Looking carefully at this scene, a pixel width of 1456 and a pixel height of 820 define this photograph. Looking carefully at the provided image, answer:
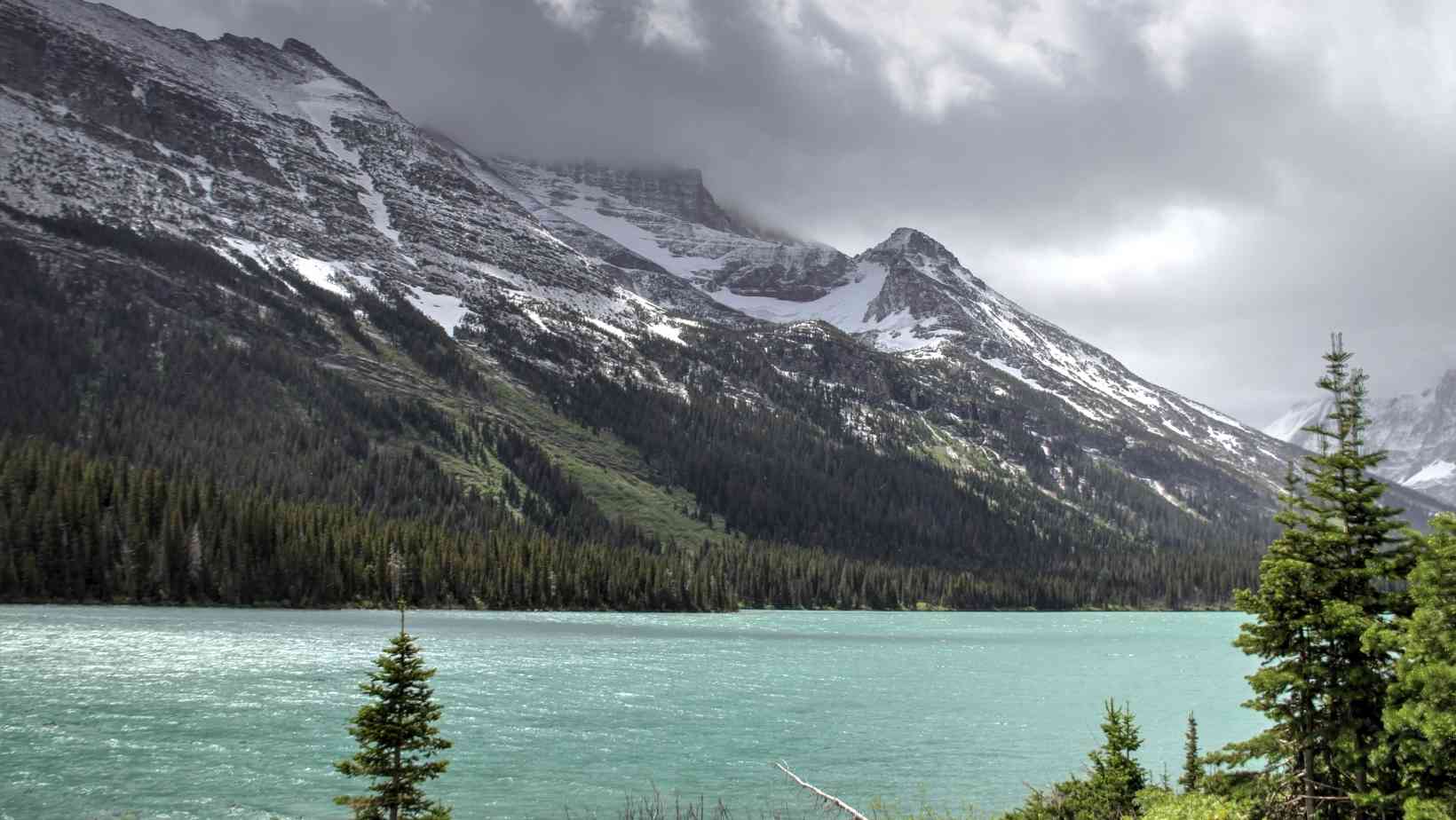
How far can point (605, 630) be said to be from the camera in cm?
12706

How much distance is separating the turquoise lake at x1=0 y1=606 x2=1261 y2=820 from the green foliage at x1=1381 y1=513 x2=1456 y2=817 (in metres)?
22.7

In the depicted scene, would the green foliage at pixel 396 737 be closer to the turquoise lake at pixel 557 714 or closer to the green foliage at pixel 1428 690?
the green foliage at pixel 1428 690

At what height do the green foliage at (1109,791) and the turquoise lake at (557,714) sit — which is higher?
the green foliage at (1109,791)

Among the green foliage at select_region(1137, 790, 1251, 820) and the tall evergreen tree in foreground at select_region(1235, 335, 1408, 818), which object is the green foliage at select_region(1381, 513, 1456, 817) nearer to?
the tall evergreen tree in foreground at select_region(1235, 335, 1408, 818)

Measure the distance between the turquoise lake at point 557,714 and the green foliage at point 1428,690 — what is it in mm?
22735

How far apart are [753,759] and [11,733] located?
111 ft

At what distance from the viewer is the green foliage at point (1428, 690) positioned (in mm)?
18453

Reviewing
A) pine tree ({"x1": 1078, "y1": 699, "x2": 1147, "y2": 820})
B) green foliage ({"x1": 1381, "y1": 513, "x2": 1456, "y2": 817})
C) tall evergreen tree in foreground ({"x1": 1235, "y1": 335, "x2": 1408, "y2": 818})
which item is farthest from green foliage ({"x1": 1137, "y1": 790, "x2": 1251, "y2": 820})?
green foliage ({"x1": 1381, "y1": 513, "x2": 1456, "y2": 817})

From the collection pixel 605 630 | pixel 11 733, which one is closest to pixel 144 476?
pixel 605 630

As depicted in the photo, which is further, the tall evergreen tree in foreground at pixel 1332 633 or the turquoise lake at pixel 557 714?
the turquoise lake at pixel 557 714

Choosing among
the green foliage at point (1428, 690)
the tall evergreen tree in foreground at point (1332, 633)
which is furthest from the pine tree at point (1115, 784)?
the green foliage at point (1428, 690)

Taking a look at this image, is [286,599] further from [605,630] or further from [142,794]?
[142,794]

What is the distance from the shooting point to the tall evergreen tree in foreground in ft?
69.5

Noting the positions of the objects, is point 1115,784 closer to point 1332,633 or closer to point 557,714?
point 1332,633
